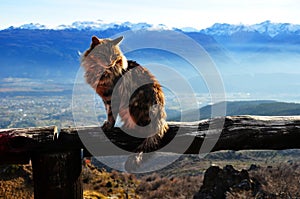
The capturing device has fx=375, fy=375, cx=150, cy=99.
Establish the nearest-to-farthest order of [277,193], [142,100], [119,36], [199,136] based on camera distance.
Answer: [199,136], [142,100], [119,36], [277,193]

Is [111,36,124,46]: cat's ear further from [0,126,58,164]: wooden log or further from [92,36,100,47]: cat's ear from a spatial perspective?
[0,126,58,164]: wooden log

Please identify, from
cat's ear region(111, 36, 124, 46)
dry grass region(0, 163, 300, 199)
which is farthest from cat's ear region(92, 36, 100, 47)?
dry grass region(0, 163, 300, 199)

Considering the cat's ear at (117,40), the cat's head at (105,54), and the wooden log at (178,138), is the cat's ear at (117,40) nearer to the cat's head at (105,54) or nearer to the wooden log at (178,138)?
the cat's head at (105,54)

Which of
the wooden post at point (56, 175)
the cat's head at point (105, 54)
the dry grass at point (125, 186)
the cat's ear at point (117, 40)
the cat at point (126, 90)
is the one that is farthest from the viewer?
the dry grass at point (125, 186)

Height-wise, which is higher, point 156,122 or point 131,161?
point 156,122

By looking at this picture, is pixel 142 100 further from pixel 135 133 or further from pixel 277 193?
pixel 277 193

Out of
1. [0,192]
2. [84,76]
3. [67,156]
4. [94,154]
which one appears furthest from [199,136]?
[0,192]

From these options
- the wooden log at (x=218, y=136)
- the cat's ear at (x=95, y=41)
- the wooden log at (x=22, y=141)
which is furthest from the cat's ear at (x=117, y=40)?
the wooden log at (x=22, y=141)
